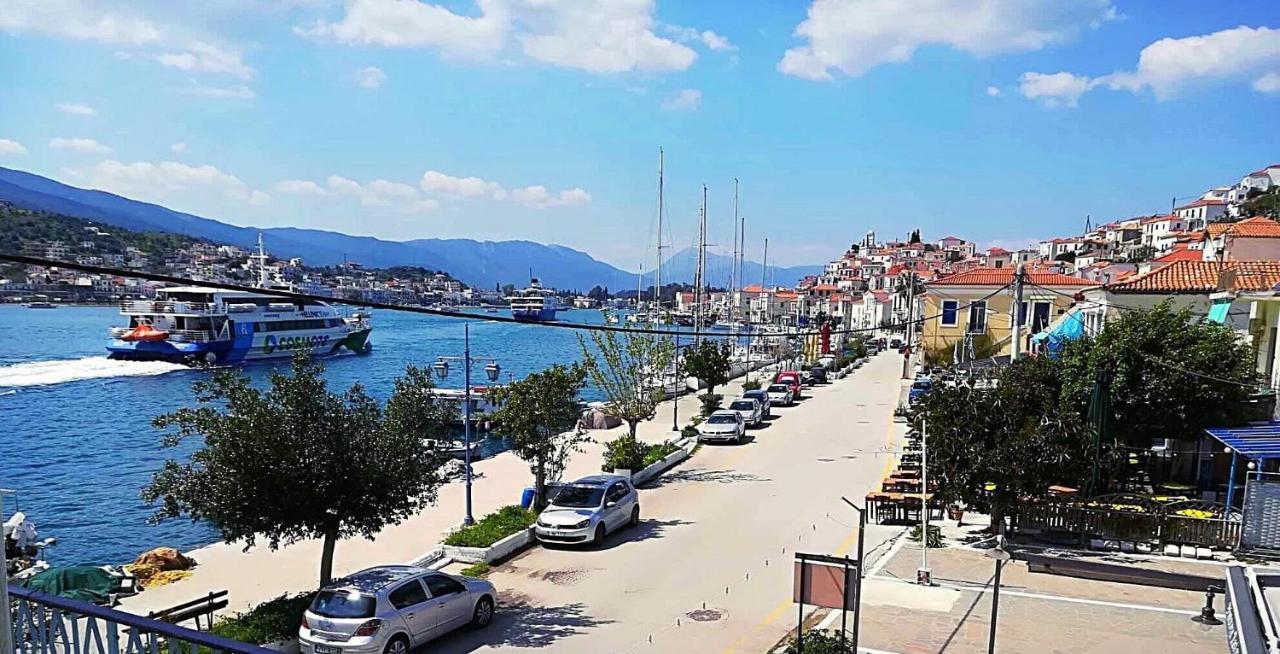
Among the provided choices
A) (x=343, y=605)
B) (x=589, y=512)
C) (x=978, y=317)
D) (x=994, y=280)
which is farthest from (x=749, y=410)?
(x=343, y=605)

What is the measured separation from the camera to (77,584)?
13062mm

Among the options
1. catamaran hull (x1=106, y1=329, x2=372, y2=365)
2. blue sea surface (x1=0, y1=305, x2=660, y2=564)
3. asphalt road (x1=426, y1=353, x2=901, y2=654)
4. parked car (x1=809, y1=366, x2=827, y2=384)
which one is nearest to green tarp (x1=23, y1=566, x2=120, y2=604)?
asphalt road (x1=426, y1=353, x2=901, y2=654)

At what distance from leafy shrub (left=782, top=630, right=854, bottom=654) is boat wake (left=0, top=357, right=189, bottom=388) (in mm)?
66828

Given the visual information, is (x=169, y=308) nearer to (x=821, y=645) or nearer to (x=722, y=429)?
(x=722, y=429)

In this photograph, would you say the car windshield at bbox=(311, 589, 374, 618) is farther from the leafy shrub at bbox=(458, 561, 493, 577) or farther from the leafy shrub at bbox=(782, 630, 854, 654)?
the leafy shrub at bbox=(782, 630, 854, 654)

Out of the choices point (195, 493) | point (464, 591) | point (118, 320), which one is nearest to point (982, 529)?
point (464, 591)

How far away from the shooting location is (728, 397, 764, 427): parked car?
3388cm

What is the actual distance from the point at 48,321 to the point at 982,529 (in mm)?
149630

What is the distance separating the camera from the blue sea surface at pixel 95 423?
25422 mm

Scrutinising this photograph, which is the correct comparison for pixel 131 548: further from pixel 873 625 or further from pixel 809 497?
pixel 873 625

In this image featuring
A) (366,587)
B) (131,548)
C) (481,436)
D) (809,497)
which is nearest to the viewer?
(366,587)

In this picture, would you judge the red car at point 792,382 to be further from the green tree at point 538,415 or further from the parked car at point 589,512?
the parked car at point 589,512

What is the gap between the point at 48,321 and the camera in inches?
5020

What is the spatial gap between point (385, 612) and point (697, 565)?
6.63 m
